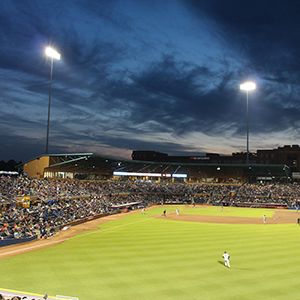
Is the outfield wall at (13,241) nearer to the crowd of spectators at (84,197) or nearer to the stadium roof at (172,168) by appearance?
the crowd of spectators at (84,197)

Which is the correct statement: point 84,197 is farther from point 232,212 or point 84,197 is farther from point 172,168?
point 172,168

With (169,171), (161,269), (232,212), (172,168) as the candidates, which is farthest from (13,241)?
(172,168)

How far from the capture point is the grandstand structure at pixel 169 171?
6147 cm

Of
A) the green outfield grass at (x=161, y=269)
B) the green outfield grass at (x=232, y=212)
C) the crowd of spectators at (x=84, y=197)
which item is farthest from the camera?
the green outfield grass at (x=232, y=212)

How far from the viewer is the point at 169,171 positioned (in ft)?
287

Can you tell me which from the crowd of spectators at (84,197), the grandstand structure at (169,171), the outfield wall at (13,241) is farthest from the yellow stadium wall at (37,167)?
the outfield wall at (13,241)

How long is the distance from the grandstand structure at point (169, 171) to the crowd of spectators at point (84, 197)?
4687mm

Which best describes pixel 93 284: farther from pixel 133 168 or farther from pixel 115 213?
pixel 133 168

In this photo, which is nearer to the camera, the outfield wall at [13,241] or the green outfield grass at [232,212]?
the outfield wall at [13,241]

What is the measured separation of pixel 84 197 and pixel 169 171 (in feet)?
144

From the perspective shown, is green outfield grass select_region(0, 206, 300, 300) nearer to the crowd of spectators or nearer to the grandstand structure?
the crowd of spectators

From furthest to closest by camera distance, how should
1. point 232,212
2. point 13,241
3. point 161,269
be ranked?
point 232,212 < point 13,241 < point 161,269

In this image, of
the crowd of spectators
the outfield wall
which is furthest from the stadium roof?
the outfield wall

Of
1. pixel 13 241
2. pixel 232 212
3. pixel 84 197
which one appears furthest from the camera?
pixel 232 212
